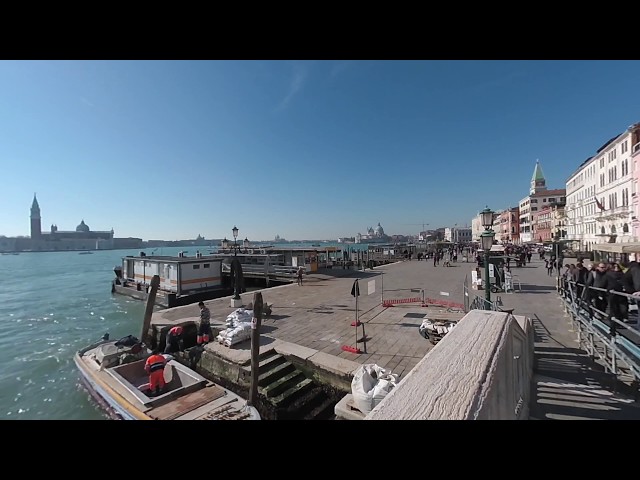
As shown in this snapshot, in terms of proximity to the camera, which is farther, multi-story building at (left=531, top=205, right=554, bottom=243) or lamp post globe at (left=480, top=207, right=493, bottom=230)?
multi-story building at (left=531, top=205, right=554, bottom=243)

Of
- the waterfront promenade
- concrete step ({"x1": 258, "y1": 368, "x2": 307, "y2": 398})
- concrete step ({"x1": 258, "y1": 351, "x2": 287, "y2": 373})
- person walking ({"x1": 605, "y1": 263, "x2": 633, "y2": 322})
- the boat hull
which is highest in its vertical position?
person walking ({"x1": 605, "y1": 263, "x2": 633, "y2": 322})

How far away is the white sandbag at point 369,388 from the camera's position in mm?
5262

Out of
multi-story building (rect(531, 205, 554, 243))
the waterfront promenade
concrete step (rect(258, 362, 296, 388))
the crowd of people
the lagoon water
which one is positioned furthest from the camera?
multi-story building (rect(531, 205, 554, 243))

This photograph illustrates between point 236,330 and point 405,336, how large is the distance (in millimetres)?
5273

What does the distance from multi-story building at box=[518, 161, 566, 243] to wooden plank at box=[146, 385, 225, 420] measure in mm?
89902

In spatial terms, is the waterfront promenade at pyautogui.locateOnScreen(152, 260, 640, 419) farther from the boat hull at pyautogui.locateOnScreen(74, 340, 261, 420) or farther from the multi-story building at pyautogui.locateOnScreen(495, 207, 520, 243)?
the multi-story building at pyautogui.locateOnScreen(495, 207, 520, 243)

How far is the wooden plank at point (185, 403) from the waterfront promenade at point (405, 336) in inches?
39.1

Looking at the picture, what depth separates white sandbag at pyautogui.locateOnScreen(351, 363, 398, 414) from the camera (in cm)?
526

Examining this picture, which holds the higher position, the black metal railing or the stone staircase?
the black metal railing

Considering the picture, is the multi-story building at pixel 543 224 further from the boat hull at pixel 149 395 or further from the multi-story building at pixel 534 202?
the boat hull at pixel 149 395

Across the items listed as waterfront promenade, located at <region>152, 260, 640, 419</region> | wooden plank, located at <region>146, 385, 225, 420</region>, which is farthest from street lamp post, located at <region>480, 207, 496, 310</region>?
wooden plank, located at <region>146, 385, 225, 420</region>

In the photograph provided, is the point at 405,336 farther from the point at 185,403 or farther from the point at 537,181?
the point at 537,181
